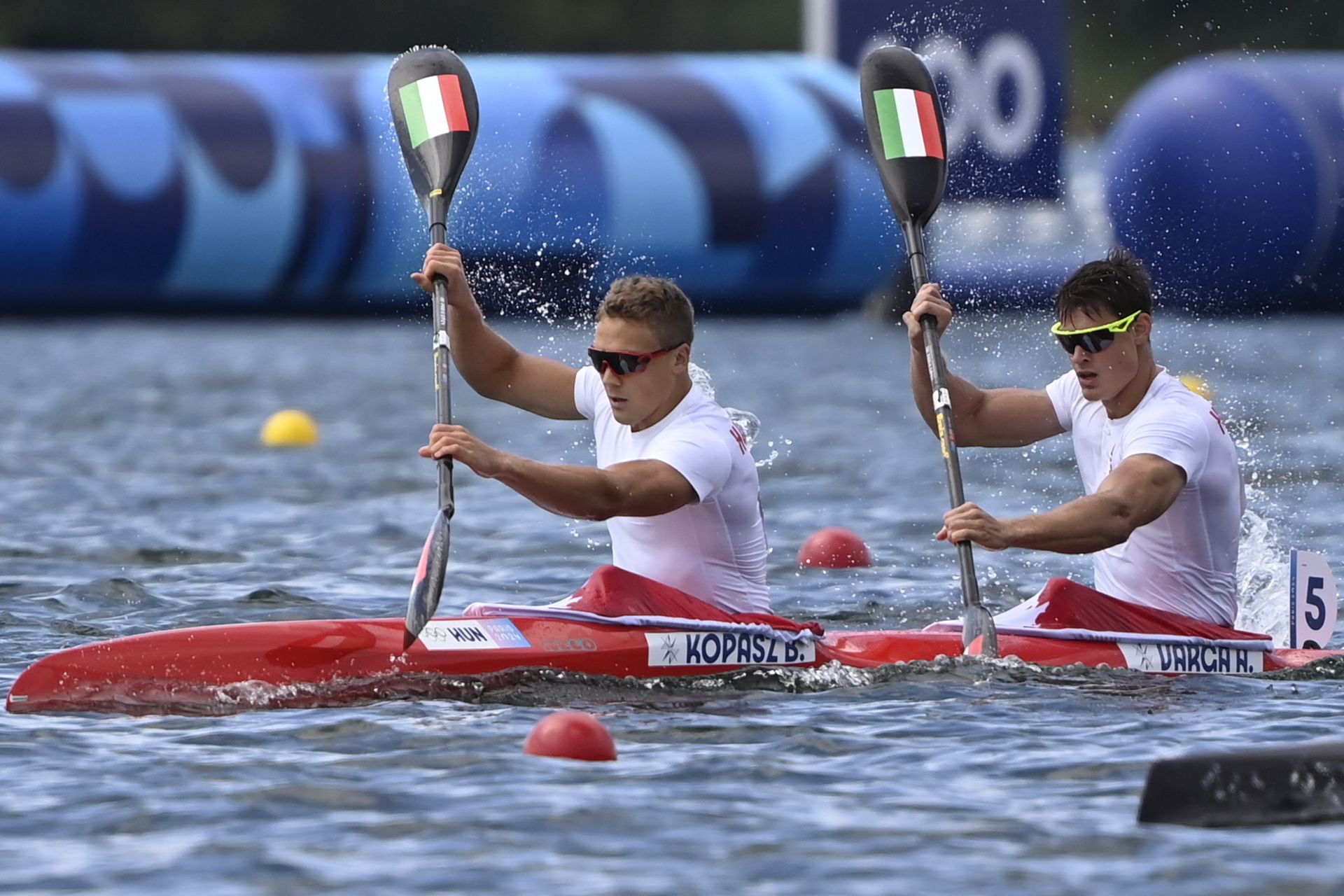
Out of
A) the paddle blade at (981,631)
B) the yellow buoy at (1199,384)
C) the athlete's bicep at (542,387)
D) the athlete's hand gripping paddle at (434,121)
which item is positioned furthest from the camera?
the yellow buoy at (1199,384)

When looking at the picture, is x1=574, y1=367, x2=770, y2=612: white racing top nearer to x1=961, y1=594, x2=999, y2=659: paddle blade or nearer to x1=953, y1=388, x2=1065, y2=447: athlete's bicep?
x1=961, y1=594, x2=999, y2=659: paddle blade

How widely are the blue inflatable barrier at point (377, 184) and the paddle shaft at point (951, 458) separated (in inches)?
460

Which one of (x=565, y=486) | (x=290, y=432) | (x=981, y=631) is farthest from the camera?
(x=290, y=432)

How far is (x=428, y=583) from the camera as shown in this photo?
6348mm

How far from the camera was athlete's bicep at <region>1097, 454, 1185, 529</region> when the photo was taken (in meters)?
6.36

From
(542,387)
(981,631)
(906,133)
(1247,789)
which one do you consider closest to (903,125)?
(906,133)

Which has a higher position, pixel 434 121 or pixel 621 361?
pixel 434 121

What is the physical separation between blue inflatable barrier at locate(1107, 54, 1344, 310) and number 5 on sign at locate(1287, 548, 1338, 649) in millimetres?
12430

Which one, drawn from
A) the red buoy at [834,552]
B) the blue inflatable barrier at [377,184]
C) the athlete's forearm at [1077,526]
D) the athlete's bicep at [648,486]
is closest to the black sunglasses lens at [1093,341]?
the athlete's forearm at [1077,526]

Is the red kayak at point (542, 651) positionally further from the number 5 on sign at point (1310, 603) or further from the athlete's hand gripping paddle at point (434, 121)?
the athlete's hand gripping paddle at point (434, 121)

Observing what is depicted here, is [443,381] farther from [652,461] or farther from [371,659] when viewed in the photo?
[371,659]

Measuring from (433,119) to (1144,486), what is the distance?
9.36 feet

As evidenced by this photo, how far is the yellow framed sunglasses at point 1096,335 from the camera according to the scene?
6.49 meters

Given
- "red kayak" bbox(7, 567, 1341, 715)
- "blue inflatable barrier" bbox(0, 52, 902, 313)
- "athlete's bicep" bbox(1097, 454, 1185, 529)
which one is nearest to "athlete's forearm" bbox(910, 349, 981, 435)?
"red kayak" bbox(7, 567, 1341, 715)
